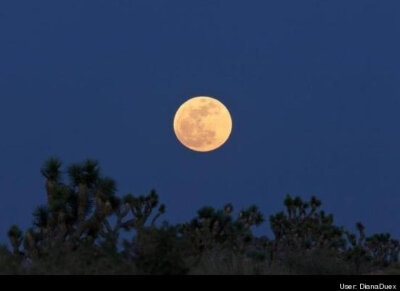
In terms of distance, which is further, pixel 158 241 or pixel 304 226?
pixel 304 226

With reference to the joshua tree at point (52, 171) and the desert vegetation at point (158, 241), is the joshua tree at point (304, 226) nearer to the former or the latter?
the desert vegetation at point (158, 241)

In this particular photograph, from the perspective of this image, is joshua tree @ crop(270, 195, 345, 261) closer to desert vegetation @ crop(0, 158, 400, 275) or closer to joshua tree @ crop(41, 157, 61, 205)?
desert vegetation @ crop(0, 158, 400, 275)

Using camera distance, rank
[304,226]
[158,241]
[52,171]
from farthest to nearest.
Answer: [304,226]
[52,171]
[158,241]

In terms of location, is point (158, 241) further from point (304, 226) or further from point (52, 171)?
point (304, 226)

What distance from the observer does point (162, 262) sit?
18453 mm

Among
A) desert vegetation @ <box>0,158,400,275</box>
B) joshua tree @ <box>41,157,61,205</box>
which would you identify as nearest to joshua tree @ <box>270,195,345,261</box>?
desert vegetation @ <box>0,158,400,275</box>

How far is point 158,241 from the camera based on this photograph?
1905 cm

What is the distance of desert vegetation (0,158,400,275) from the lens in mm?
18516

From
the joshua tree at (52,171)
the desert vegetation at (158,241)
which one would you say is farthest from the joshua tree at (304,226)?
the joshua tree at (52,171)

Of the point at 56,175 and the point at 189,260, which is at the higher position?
the point at 56,175

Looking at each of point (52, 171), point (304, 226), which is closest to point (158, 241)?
point (52, 171)
